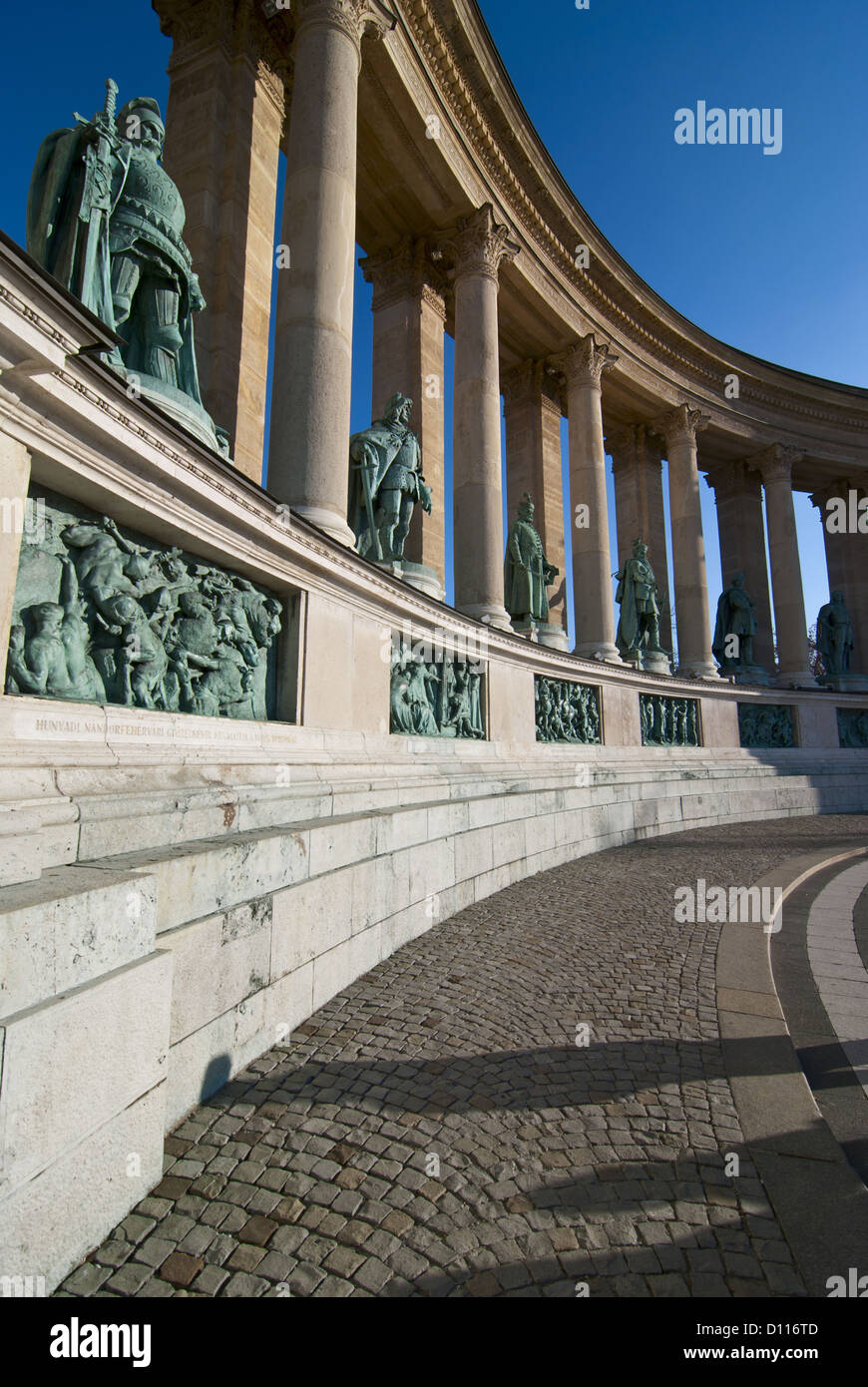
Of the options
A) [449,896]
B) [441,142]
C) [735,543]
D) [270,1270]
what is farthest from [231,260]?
[735,543]

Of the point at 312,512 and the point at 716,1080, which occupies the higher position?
the point at 312,512

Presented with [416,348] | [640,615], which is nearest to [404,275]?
[416,348]

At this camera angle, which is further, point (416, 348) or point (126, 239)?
point (416, 348)

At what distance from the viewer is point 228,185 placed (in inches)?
542

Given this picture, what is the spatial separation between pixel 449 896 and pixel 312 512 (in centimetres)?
595

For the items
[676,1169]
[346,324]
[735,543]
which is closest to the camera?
[676,1169]

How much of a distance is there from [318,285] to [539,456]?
A: 18.3m

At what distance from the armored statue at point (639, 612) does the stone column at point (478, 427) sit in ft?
35.8

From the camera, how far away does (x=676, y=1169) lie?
3.60 m

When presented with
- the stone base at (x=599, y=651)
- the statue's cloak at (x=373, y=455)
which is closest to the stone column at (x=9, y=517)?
the statue's cloak at (x=373, y=455)

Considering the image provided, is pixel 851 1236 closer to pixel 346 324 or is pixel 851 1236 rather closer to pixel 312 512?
pixel 312 512

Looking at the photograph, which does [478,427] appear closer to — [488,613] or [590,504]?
[488,613]

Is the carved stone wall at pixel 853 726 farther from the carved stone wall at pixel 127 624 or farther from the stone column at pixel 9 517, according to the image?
the stone column at pixel 9 517

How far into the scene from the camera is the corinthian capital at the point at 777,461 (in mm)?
35156
